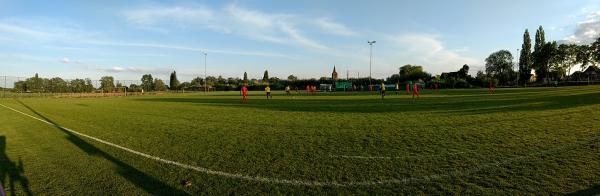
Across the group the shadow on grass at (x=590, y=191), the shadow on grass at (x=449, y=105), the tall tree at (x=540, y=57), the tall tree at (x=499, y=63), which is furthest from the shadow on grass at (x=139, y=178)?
the tall tree at (x=499, y=63)

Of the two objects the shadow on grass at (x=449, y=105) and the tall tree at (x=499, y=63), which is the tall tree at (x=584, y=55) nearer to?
the tall tree at (x=499, y=63)

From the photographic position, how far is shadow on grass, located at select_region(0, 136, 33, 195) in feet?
16.1

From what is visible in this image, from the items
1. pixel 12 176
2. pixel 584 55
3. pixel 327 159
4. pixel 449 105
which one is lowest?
pixel 12 176

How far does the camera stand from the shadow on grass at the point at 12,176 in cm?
492

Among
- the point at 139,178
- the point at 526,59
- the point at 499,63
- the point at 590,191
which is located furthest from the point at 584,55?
the point at 139,178

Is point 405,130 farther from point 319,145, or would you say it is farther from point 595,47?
point 595,47

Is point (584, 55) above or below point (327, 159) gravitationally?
above

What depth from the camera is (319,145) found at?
293 inches

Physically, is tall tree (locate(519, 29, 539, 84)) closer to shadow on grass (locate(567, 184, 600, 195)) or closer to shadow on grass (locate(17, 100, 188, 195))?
shadow on grass (locate(567, 184, 600, 195))

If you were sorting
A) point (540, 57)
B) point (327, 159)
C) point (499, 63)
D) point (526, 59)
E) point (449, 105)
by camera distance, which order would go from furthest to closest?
point (499, 63)
point (526, 59)
point (540, 57)
point (449, 105)
point (327, 159)

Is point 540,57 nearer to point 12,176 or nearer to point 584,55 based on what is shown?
point 584,55

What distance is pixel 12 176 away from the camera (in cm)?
557

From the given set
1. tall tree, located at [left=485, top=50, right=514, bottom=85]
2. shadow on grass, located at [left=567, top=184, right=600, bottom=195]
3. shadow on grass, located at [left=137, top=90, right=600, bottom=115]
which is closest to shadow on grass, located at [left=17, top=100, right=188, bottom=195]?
shadow on grass, located at [left=567, top=184, right=600, bottom=195]

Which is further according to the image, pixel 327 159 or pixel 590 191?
pixel 327 159
